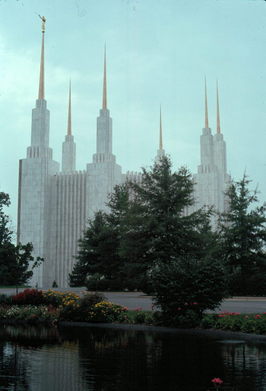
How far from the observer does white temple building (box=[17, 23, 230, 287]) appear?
267ft

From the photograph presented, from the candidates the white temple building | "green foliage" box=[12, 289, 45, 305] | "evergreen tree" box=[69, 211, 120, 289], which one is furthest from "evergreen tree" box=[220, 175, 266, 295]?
the white temple building

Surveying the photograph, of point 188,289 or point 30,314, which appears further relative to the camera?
point 30,314

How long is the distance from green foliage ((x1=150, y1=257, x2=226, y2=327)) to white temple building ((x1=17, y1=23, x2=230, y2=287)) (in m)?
65.0

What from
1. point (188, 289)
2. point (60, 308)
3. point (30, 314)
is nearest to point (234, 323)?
point (188, 289)

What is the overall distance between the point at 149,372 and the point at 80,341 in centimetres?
463

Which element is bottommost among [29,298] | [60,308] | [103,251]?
[60,308]

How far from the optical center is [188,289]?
50.3ft

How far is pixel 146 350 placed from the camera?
11.1 meters

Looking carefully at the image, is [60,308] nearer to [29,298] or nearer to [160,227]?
[29,298]

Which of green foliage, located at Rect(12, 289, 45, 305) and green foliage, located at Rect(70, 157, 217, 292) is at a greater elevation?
green foliage, located at Rect(70, 157, 217, 292)

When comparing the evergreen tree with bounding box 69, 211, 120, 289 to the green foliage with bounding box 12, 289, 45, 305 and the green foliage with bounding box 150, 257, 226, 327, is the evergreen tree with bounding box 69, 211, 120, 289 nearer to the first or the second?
the green foliage with bounding box 12, 289, 45, 305

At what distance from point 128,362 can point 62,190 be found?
3094 inches

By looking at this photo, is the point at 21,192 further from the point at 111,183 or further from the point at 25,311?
the point at 25,311

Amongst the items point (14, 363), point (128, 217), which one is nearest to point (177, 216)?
point (128, 217)
